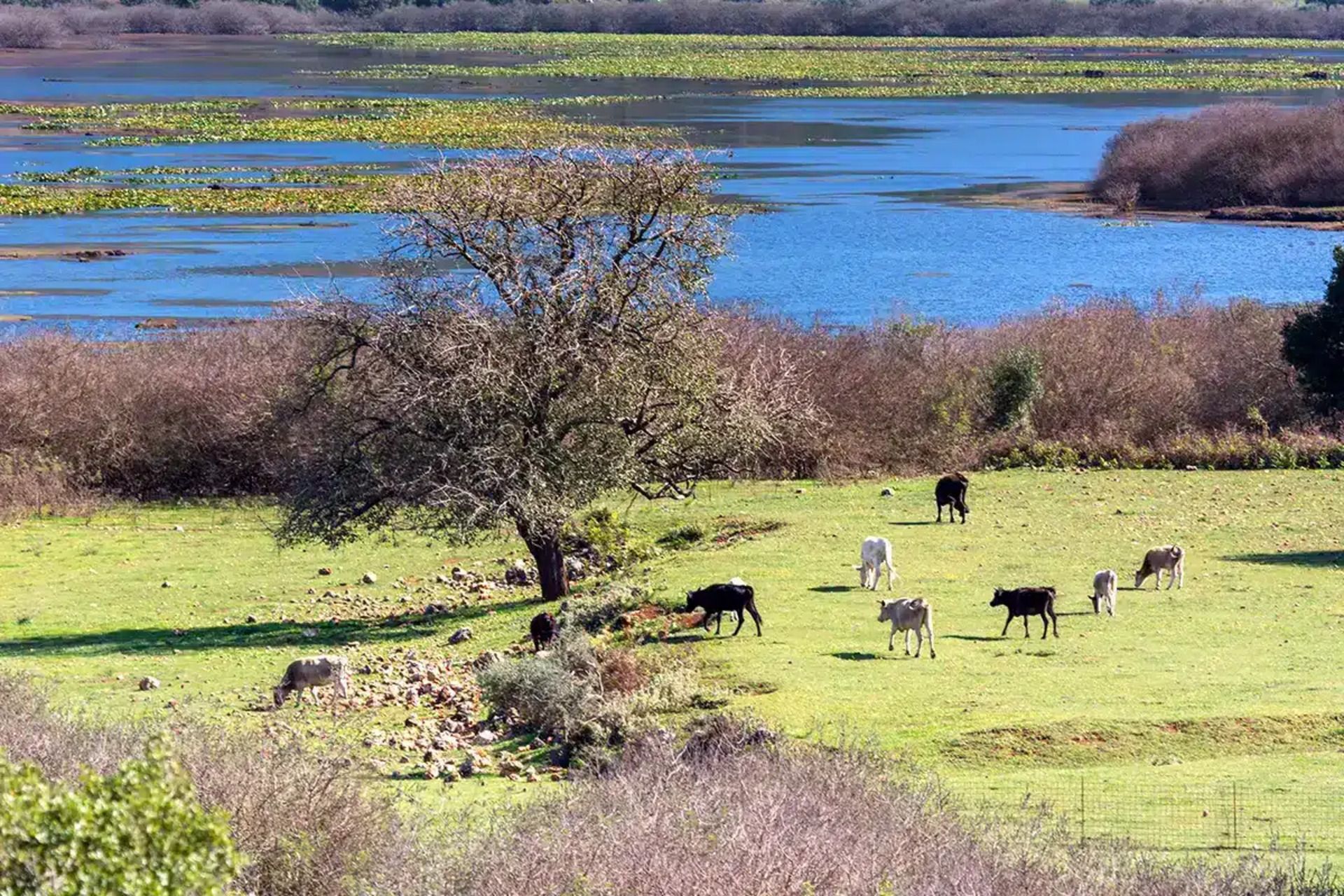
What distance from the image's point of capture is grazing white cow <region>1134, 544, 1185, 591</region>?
24.3m

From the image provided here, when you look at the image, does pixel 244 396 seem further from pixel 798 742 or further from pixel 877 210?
pixel 877 210

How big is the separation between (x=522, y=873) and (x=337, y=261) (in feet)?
188

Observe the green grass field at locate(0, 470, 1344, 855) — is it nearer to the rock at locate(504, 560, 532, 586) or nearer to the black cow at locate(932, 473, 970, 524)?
the black cow at locate(932, 473, 970, 524)

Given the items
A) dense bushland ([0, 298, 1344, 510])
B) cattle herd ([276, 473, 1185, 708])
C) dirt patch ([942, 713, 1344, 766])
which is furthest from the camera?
dense bushland ([0, 298, 1344, 510])

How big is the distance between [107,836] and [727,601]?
46.1ft

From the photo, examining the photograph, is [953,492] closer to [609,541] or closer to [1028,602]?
[609,541]

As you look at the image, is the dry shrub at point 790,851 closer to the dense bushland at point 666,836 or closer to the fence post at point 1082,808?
the dense bushland at point 666,836

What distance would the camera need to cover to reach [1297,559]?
87.9 feet

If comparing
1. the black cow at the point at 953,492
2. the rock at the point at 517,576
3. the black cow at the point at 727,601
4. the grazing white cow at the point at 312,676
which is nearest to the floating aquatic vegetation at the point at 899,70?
the black cow at the point at 953,492

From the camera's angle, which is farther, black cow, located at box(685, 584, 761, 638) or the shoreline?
the shoreline

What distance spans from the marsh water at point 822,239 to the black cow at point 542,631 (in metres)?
11.5

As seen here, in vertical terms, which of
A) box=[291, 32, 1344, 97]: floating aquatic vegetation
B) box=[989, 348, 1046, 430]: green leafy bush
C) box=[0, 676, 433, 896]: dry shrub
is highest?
box=[291, 32, 1344, 97]: floating aquatic vegetation

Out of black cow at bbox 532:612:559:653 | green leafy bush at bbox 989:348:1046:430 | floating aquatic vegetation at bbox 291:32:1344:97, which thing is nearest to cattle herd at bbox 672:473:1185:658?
black cow at bbox 532:612:559:653

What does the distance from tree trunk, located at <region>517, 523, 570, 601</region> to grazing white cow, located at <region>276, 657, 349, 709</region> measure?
629cm
